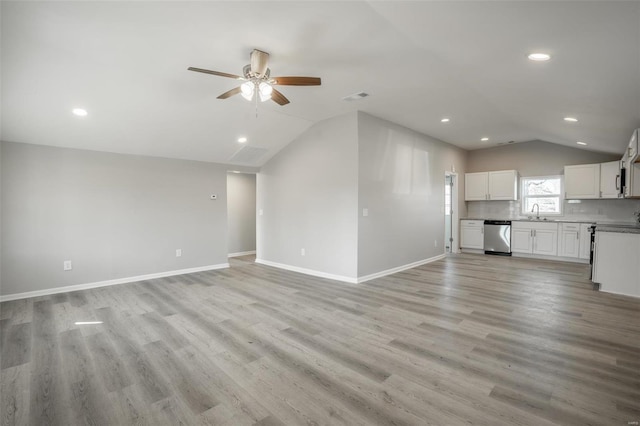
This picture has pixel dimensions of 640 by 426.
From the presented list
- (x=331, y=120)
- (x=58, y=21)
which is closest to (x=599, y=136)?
(x=331, y=120)

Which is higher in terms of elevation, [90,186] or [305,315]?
[90,186]

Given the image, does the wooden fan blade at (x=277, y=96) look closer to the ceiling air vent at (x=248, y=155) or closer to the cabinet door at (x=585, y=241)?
the ceiling air vent at (x=248, y=155)

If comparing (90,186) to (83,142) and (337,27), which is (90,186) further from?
(337,27)

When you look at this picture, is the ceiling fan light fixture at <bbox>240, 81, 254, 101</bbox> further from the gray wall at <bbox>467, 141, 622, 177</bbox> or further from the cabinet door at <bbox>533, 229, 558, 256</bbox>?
the gray wall at <bbox>467, 141, 622, 177</bbox>

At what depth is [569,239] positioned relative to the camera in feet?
21.1

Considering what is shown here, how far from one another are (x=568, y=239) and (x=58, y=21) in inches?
351

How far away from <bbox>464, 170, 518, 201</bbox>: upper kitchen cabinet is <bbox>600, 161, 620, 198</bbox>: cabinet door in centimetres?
160

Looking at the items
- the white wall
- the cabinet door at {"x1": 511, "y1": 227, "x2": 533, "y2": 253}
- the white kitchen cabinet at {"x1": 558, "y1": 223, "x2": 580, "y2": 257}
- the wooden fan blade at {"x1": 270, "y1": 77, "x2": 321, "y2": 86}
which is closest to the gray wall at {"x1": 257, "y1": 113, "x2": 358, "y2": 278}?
the wooden fan blade at {"x1": 270, "y1": 77, "x2": 321, "y2": 86}

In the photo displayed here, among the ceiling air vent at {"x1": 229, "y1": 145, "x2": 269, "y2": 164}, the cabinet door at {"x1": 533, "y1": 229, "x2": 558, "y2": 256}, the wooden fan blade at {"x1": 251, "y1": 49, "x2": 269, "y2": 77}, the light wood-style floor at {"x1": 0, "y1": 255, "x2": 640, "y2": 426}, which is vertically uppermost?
the wooden fan blade at {"x1": 251, "y1": 49, "x2": 269, "y2": 77}

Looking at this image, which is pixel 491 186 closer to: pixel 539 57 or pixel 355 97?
pixel 355 97

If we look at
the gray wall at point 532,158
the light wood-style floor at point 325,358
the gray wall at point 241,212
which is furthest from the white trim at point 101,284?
the gray wall at point 532,158

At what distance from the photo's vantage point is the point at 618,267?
4.11m

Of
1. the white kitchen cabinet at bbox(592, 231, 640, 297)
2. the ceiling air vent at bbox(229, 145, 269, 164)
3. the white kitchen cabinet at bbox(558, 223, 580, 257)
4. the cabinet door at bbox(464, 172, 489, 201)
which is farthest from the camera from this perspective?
the cabinet door at bbox(464, 172, 489, 201)

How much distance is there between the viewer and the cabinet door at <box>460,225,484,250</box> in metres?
7.67
